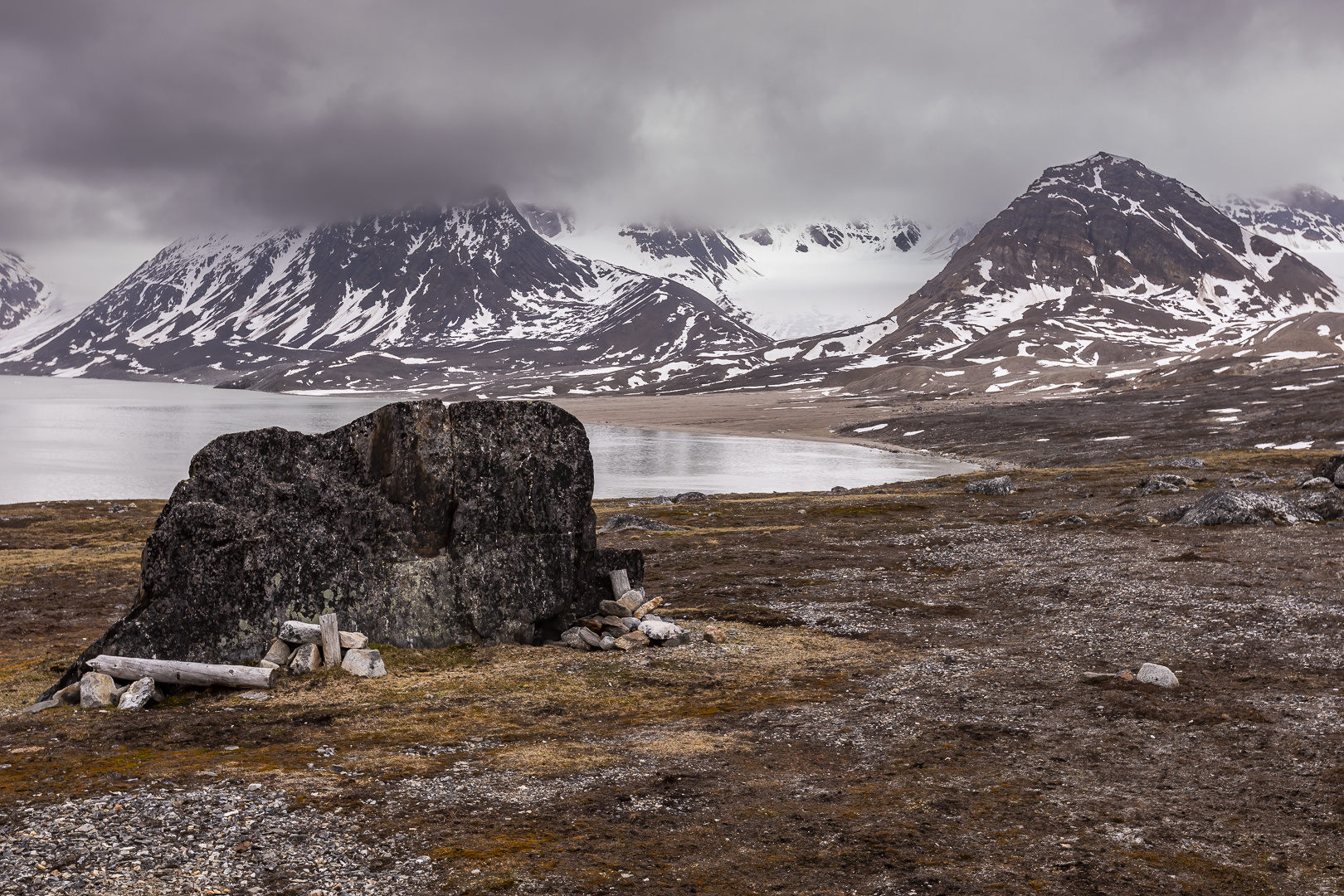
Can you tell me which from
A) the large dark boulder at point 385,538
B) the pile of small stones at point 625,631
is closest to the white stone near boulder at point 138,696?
the large dark boulder at point 385,538

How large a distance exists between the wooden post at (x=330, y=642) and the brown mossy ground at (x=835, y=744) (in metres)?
0.83

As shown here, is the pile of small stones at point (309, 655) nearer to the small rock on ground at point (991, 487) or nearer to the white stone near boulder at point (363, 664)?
the white stone near boulder at point (363, 664)

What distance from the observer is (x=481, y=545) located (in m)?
26.3

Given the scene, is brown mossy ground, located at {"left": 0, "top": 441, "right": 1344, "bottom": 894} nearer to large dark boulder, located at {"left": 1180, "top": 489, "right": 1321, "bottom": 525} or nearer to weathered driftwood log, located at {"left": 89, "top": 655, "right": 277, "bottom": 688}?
weathered driftwood log, located at {"left": 89, "top": 655, "right": 277, "bottom": 688}

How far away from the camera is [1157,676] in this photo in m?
21.1

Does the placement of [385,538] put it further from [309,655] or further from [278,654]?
[278,654]

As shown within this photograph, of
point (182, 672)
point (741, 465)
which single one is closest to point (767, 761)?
point (182, 672)

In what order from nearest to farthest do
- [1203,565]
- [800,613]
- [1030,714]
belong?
1. [1030,714]
2. [800,613]
3. [1203,565]

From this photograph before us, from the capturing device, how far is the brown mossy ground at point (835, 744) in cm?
1238

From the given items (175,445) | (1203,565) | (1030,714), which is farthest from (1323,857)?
(175,445)

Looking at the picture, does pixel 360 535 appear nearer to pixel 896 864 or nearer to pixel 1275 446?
pixel 896 864

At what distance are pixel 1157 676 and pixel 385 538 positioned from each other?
20.3 m

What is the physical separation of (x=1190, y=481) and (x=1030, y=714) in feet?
183

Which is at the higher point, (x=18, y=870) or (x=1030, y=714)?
(x=18, y=870)
